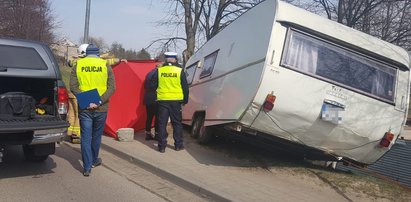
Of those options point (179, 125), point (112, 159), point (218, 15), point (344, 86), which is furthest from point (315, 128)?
point (218, 15)

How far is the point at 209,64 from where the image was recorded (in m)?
10.7

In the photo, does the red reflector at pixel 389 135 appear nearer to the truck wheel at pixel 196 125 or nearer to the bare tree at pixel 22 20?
the truck wheel at pixel 196 125

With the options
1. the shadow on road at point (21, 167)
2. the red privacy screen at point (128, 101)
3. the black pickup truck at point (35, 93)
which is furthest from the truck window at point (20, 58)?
the red privacy screen at point (128, 101)

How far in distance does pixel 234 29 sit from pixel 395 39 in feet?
65.6

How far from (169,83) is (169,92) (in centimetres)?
17

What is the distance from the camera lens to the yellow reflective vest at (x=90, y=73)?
7324mm

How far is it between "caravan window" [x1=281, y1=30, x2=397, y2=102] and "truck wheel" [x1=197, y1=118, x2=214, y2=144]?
3.07 meters

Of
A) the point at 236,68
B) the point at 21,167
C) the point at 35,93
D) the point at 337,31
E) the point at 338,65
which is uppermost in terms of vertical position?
the point at 337,31

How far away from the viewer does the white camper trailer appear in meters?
7.27

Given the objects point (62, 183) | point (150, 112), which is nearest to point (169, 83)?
point (150, 112)

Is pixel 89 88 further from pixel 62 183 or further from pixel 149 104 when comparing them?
pixel 149 104

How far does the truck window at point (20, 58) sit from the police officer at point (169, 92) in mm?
2585

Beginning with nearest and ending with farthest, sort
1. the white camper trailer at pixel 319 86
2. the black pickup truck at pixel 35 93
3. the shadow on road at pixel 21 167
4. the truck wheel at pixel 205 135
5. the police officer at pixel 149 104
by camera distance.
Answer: the black pickup truck at pixel 35 93 → the shadow on road at pixel 21 167 → the white camper trailer at pixel 319 86 → the truck wheel at pixel 205 135 → the police officer at pixel 149 104

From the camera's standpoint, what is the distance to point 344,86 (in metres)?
7.50
